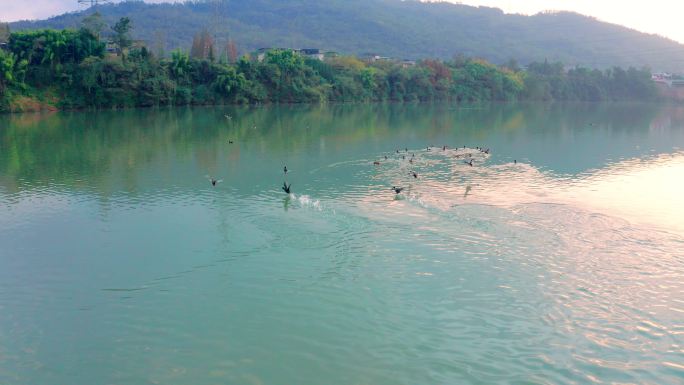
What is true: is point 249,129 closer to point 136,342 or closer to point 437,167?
point 437,167

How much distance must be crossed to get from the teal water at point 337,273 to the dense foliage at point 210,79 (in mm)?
34916

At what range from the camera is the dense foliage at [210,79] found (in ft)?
206

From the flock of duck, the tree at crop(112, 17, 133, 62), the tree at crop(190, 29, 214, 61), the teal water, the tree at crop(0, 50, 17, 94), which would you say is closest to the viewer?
the teal water

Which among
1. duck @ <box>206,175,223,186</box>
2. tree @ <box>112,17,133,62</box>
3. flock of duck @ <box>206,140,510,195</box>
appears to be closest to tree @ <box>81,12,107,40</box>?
tree @ <box>112,17,133,62</box>

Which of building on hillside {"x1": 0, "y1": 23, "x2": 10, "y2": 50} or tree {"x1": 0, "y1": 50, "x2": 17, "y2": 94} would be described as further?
building on hillside {"x1": 0, "y1": 23, "x2": 10, "y2": 50}

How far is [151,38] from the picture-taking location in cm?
19625

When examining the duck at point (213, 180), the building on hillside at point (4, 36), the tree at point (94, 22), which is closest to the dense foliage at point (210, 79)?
the tree at point (94, 22)

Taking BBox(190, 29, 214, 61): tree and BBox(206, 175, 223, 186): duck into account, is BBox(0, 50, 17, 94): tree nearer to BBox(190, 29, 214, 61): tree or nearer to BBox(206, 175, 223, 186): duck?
BBox(190, 29, 214, 61): tree

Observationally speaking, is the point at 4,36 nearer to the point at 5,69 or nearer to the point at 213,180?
the point at 5,69

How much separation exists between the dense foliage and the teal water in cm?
3492

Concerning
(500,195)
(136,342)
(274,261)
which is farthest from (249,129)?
(136,342)

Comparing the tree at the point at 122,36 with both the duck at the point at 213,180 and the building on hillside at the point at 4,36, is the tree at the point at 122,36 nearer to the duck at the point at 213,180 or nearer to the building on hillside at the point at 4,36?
the building on hillside at the point at 4,36

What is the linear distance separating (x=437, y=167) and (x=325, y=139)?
1393cm

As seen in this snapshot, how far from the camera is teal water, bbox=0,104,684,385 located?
11.3 m
